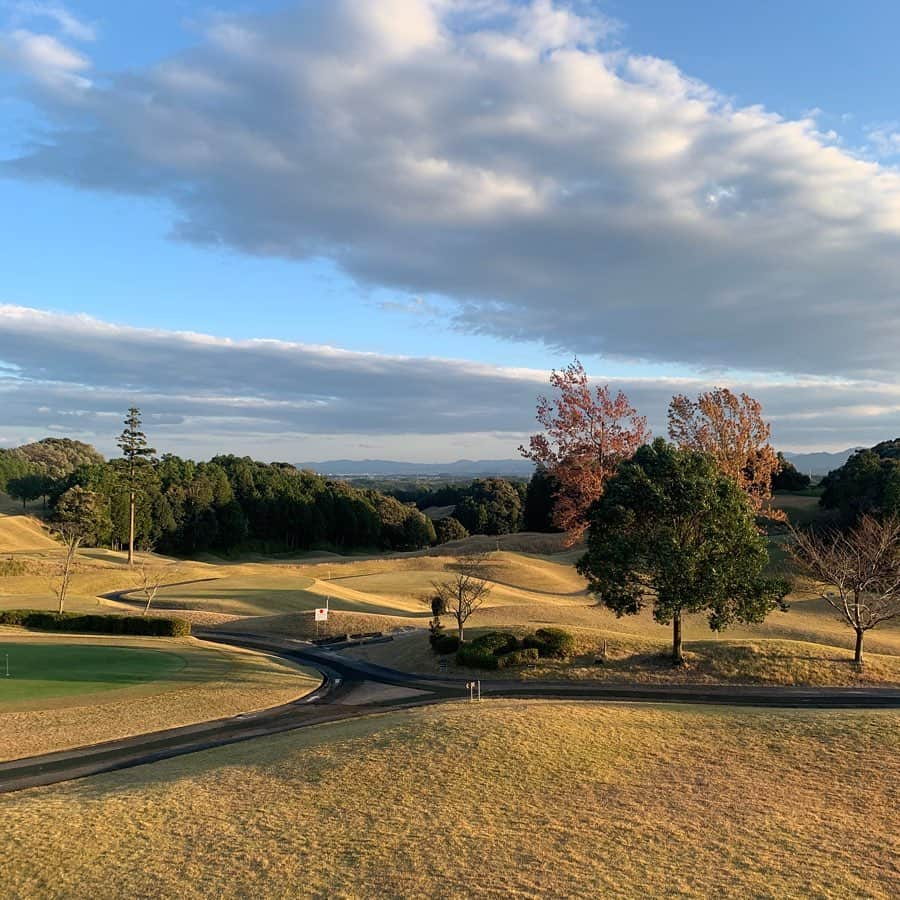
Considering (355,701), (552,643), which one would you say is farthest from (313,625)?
(552,643)

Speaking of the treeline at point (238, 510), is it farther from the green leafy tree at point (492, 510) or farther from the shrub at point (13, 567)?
the shrub at point (13, 567)

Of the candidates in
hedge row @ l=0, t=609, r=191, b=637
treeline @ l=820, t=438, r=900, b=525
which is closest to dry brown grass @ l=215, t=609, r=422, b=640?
hedge row @ l=0, t=609, r=191, b=637

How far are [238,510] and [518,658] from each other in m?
95.7

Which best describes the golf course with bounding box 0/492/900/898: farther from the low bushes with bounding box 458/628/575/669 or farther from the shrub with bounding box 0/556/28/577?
the shrub with bounding box 0/556/28/577

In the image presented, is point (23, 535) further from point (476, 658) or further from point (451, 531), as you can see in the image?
point (476, 658)

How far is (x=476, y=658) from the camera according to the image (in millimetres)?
36375

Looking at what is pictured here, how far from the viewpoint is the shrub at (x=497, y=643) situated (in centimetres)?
3694

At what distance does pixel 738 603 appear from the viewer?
116 ft

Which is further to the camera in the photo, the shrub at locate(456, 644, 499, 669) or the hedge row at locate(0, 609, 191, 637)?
the hedge row at locate(0, 609, 191, 637)

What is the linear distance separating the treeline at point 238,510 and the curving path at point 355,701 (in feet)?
265

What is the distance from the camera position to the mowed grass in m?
12.6

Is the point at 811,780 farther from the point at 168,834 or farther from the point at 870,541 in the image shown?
→ the point at 870,541

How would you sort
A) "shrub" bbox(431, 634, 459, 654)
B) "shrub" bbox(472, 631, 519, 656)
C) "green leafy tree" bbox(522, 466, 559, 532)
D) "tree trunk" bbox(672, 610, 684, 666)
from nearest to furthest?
"tree trunk" bbox(672, 610, 684, 666) < "shrub" bbox(472, 631, 519, 656) < "shrub" bbox(431, 634, 459, 654) < "green leafy tree" bbox(522, 466, 559, 532)

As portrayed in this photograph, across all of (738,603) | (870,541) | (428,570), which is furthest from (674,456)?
(428,570)
